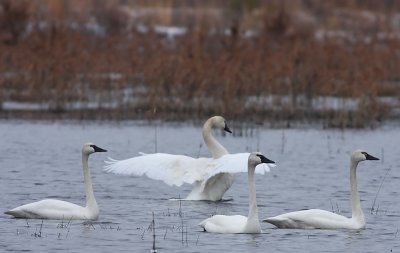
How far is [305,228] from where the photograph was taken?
11.5 meters

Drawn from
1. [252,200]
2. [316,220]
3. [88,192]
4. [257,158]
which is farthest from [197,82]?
[252,200]

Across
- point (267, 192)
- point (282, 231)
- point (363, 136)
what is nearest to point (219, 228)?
point (282, 231)

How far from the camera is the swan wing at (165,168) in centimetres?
1309

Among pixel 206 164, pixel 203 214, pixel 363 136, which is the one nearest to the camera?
pixel 203 214

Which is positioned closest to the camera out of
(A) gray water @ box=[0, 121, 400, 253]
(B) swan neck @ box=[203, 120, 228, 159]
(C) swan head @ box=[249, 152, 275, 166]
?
(A) gray water @ box=[0, 121, 400, 253]

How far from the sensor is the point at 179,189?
15023mm

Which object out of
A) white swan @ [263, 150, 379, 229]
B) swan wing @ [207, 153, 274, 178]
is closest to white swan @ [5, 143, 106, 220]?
swan wing @ [207, 153, 274, 178]

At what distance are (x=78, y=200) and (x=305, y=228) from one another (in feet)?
10.0

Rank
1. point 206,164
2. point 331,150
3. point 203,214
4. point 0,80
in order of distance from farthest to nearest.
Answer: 1. point 0,80
2. point 331,150
3. point 206,164
4. point 203,214

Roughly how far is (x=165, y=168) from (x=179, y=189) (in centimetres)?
185

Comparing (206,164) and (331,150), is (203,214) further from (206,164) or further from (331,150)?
(331,150)

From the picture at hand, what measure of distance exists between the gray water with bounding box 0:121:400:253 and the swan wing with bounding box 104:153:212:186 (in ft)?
0.92

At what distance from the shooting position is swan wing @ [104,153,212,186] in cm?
1309

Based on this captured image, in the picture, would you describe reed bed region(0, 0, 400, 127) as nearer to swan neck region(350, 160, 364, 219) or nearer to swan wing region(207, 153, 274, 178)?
swan wing region(207, 153, 274, 178)
